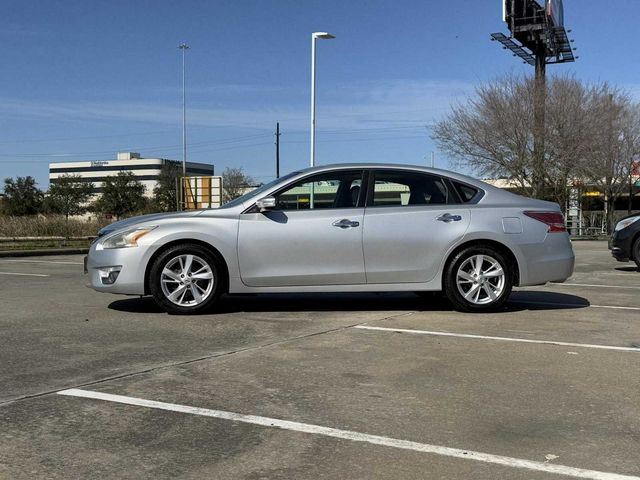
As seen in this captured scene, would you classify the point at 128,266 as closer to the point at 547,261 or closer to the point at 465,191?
the point at 465,191

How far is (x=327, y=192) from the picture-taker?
729 cm

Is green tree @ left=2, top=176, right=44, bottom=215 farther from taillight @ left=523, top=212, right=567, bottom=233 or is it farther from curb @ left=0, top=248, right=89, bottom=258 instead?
taillight @ left=523, top=212, right=567, bottom=233

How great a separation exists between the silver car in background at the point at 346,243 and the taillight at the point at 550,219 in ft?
0.04

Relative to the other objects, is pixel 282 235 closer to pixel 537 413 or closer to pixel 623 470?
pixel 537 413

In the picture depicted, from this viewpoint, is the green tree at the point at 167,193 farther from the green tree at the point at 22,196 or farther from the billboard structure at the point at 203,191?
the billboard structure at the point at 203,191

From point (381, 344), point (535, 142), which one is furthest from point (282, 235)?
point (535, 142)

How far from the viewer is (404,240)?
7074 mm

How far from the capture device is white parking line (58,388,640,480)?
299cm

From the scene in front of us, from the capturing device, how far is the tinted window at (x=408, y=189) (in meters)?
7.30

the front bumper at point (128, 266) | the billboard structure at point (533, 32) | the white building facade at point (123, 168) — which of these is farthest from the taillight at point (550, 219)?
the white building facade at point (123, 168)

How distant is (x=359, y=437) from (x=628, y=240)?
1110 centimetres

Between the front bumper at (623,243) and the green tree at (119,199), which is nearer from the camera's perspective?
the front bumper at (623,243)

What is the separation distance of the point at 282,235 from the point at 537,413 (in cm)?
372

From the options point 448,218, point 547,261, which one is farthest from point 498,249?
point 448,218
